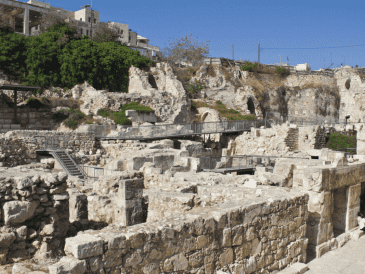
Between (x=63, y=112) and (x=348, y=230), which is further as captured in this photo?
(x=63, y=112)

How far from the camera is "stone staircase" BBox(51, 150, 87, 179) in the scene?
15.7 meters

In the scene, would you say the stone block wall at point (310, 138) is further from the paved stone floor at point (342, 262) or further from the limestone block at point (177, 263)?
the limestone block at point (177, 263)

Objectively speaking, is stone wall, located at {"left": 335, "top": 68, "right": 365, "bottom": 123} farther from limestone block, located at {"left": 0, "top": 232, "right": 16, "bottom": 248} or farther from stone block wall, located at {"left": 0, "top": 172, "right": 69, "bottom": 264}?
limestone block, located at {"left": 0, "top": 232, "right": 16, "bottom": 248}

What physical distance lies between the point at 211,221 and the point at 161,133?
18.7 m

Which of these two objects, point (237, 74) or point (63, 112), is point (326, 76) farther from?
point (63, 112)

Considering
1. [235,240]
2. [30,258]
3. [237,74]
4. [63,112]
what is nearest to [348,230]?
[235,240]

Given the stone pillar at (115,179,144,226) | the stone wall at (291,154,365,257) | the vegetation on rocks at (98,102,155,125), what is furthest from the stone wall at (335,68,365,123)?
the stone pillar at (115,179,144,226)

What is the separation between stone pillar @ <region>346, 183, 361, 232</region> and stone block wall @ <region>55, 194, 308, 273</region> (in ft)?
6.14

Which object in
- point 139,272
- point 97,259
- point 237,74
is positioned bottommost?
point 139,272

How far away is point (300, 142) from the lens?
2434 centimetres

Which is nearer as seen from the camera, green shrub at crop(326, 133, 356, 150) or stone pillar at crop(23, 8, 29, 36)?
green shrub at crop(326, 133, 356, 150)

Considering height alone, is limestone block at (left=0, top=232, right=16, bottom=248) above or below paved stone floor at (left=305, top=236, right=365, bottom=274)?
above

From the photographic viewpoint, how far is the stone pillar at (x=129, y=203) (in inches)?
271

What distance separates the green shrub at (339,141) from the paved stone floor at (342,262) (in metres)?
19.1
